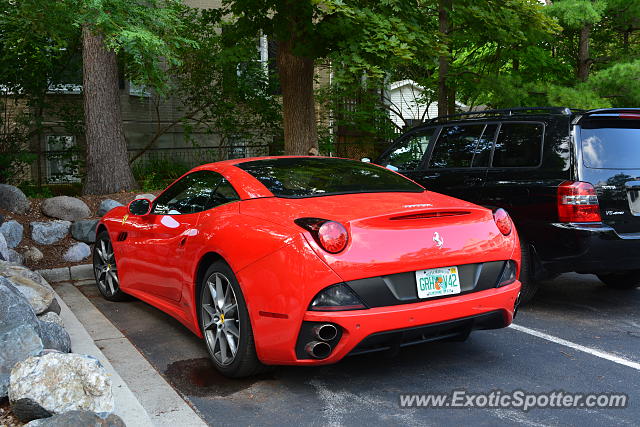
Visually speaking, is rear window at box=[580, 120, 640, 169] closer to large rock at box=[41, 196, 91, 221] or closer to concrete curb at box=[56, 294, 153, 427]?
concrete curb at box=[56, 294, 153, 427]

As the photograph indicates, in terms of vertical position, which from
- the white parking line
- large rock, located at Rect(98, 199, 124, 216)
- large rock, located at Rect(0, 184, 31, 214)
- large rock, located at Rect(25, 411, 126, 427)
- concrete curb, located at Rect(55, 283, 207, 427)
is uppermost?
large rock, located at Rect(0, 184, 31, 214)

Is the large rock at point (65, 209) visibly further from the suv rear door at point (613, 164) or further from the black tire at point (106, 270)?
the suv rear door at point (613, 164)

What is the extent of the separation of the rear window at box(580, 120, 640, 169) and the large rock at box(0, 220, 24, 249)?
663cm

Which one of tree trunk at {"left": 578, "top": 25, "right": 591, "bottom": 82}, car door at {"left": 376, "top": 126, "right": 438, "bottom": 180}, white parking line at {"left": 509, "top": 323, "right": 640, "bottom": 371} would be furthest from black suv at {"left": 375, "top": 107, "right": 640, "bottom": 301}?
tree trunk at {"left": 578, "top": 25, "right": 591, "bottom": 82}

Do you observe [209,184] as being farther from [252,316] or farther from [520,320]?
[520,320]

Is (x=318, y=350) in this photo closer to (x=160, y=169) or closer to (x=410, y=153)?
(x=410, y=153)

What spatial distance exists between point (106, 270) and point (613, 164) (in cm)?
494

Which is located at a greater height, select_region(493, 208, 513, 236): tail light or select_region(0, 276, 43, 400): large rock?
select_region(493, 208, 513, 236): tail light

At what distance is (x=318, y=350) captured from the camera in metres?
3.90

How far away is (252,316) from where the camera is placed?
4082 mm

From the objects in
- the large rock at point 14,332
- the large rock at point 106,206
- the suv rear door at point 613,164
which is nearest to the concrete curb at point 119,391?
the large rock at point 14,332

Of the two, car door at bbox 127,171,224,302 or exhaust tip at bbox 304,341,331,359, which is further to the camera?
car door at bbox 127,171,224,302

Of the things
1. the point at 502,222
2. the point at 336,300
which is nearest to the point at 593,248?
the point at 502,222

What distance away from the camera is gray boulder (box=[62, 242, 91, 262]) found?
8594 millimetres
